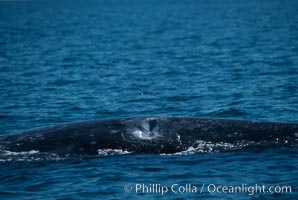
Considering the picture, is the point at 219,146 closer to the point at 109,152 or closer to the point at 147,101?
the point at 109,152

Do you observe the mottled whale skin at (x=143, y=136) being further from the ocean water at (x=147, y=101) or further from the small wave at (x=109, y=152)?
the ocean water at (x=147, y=101)

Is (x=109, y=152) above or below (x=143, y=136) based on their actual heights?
below

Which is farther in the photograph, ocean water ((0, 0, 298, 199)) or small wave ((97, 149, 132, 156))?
small wave ((97, 149, 132, 156))

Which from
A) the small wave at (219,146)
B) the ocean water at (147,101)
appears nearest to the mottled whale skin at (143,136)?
the small wave at (219,146)

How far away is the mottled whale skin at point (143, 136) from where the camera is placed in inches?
615

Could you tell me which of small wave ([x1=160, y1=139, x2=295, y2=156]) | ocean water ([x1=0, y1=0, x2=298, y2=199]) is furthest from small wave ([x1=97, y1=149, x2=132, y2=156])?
small wave ([x1=160, y1=139, x2=295, y2=156])

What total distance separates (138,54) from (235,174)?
3416cm

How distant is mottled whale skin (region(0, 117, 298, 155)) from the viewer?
15.6m

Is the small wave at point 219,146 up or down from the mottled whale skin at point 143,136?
down

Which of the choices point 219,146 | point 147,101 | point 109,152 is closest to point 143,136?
point 109,152

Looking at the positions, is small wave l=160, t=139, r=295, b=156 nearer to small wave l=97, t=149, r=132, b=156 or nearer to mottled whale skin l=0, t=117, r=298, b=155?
mottled whale skin l=0, t=117, r=298, b=155

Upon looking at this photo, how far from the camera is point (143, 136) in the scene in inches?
618

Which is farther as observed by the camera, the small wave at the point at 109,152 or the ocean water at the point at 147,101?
the small wave at the point at 109,152

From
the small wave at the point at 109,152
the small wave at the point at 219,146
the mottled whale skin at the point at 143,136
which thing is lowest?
the small wave at the point at 219,146
